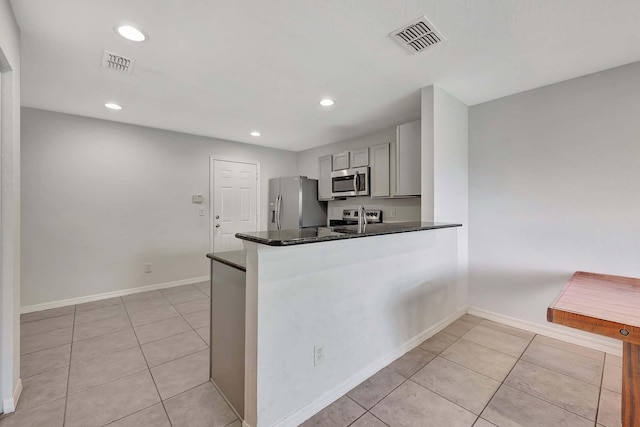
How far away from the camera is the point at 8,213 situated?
156cm

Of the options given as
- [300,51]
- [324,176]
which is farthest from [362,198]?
[300,51]

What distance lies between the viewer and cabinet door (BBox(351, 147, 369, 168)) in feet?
13.2

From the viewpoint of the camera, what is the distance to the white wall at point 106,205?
125 inches

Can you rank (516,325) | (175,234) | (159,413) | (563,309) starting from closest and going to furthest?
(563,309) < (159,413) < (516,325) < (175,234)

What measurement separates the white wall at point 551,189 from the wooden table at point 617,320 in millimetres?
851

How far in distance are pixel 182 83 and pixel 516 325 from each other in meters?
3.96

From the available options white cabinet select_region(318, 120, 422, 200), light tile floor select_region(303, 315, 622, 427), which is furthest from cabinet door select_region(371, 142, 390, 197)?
light tile floor select_region(303, 315, 622, 427)

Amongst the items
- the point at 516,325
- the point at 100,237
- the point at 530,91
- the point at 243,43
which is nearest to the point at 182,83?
the point at 243,43

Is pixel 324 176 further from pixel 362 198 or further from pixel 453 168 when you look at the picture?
pixel 453 168

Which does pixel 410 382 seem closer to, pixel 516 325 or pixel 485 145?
pixel 516 325

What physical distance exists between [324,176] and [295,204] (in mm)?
707

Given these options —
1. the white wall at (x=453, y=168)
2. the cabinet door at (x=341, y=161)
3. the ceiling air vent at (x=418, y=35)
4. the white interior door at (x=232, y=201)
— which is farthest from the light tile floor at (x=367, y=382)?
the cabinet door at (x=341, y=161)

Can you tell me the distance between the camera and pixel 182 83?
99.1 inches

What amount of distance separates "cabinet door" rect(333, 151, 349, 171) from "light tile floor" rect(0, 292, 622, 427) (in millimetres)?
2676
